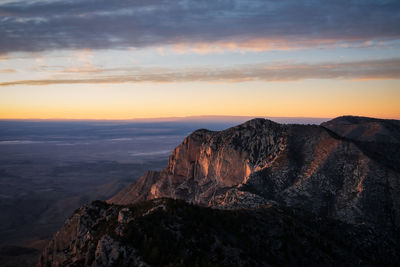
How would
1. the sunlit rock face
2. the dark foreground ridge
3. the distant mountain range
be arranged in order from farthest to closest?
the sunlit rock face → the distant mountain range → the dark foreground ridge

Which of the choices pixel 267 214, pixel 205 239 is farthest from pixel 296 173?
pixel 205 239

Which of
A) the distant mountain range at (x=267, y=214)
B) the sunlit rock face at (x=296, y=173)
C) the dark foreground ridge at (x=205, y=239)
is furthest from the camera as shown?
the sunlit rock face at (x=296, y=173)

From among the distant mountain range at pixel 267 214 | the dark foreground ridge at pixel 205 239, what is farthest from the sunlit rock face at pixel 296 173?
the dark foreground ridge at pixel 205 239

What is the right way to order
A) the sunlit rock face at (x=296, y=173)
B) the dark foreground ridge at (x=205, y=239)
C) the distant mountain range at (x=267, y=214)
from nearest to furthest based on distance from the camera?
1. the dark foreground ridge at (x=205, y=239)
2. the distant mountain range at (x=267, y=214)
3. the sunlit rock face at (x=296, y=173)

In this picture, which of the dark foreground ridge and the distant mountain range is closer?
the dark foreground ridge

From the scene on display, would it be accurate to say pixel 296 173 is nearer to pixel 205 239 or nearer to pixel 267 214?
pixel 267 214

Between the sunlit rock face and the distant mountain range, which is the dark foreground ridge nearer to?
the distant mountain range

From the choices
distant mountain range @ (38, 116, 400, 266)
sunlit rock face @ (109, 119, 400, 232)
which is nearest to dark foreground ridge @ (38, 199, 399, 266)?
distant mountain range @ (38, 116, 400, 266)

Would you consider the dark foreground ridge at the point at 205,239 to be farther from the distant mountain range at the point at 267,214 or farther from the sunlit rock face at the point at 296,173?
the sunlit rock face at the point at 296,173
